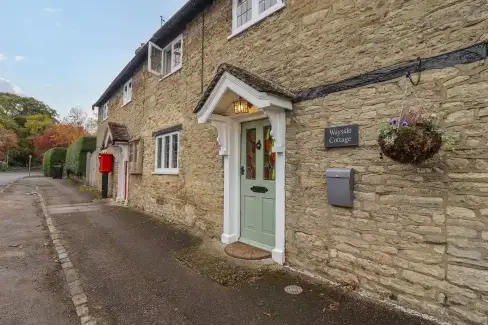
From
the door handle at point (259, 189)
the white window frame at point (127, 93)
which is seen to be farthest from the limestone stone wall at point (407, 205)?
the white window frame at point (127, 93)

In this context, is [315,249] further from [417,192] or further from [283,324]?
[417,192]

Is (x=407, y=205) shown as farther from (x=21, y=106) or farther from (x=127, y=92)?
(x=21, y=106)

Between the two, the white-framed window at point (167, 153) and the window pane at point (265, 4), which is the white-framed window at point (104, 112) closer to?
the white-framed window at point (167, 153)

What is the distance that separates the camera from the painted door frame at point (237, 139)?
4.64m

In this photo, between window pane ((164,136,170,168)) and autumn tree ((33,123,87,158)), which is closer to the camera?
window pane ((164,136,170,168))

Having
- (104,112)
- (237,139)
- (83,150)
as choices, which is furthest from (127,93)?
(83,150)

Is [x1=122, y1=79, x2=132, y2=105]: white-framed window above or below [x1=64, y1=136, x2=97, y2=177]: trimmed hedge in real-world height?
above

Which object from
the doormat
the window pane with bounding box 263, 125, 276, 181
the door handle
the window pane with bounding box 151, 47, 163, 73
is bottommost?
the doormat

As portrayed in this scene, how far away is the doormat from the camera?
16.7 ft

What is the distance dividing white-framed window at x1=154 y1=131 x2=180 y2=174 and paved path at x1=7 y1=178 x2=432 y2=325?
9.53 ft

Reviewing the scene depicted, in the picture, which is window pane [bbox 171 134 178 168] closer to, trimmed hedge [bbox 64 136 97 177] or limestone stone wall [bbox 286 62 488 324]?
limestone stone wall [bbox 286 62 488 324]

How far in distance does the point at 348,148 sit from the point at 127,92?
38.8 ft

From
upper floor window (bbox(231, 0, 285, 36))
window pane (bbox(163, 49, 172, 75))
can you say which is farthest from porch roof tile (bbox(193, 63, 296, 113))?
window pane (bbox(163, 49, 172, 75))

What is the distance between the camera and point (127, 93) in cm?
1299
